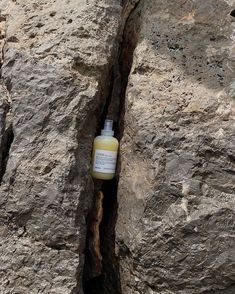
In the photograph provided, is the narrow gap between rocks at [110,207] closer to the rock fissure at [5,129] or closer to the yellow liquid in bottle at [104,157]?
the yellow liquid in bottle at [104,157]

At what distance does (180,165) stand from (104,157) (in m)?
0.35

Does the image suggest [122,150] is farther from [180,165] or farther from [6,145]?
[6,145]

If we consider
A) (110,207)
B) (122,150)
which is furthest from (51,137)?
(110,207)

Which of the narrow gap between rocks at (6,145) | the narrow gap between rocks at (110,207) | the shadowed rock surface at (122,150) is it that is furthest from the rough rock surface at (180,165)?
the narrow gap between rocks at (6,145)

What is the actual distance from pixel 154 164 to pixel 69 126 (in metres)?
0.40

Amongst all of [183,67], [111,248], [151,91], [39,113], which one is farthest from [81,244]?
[183,67]

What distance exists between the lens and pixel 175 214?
1911 mm

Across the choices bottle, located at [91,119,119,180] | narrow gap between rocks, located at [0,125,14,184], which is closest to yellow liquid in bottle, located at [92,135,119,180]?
bottle, located at [91,119,119,180]

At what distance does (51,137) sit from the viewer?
2.02 m

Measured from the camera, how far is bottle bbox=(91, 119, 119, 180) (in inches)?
83.0

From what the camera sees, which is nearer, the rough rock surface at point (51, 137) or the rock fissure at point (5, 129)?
the rough rock surface at point (51, 137)

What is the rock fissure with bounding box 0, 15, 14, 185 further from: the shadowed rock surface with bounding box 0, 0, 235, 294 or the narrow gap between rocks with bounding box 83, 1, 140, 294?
the narrow gap between rocks with bounding box 83, 1, 140, 294

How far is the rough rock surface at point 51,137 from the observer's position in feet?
6.37

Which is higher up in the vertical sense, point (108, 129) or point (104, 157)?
point (108, 129)
